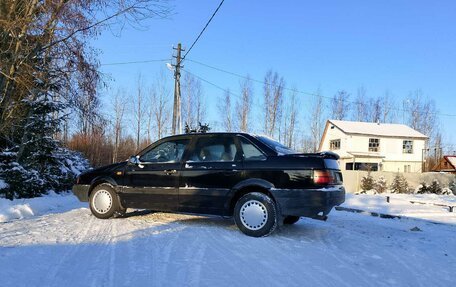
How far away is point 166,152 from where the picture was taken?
26.3ft

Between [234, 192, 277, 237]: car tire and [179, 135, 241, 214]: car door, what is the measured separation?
36cm

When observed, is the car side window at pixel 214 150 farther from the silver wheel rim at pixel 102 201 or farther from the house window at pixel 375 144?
the house window at pixel 375 144

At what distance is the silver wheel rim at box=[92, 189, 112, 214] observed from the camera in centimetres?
829

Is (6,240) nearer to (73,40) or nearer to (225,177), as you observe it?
(225,177)

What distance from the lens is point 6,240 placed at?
20.1 ft

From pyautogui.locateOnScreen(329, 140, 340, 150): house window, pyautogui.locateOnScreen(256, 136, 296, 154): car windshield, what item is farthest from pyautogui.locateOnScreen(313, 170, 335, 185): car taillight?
pyautogui.locateOnScreen(329, 140, 340, 150): house window

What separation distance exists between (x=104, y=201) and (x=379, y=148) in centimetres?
4735

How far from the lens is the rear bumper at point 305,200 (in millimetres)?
6586

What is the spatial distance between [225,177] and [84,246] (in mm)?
2493

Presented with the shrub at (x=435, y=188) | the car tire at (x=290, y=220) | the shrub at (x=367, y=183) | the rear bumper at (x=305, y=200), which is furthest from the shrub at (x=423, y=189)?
the rear bumper at (x=305, y=200)

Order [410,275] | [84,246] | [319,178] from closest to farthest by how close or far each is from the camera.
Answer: [410,275] < [84,246] < [319,178]

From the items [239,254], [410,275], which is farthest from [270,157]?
[410,275]

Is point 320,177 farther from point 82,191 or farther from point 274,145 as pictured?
point 82,191

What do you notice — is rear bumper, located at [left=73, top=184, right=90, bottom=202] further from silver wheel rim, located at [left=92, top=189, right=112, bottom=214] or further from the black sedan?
silver wheel rim, located at [left=92, top=189, right=112, bottom=214]
